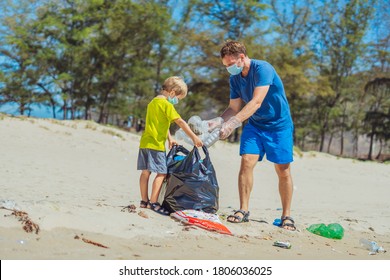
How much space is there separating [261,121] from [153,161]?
1170 mm

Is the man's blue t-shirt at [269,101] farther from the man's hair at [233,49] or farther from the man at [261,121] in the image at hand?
the man's hair at [233,49]

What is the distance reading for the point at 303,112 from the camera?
109ft

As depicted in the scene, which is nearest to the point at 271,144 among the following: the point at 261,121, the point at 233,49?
the point at 261,121

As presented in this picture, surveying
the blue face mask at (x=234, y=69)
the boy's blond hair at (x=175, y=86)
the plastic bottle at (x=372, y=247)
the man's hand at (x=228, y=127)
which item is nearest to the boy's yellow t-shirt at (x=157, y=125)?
the boy's blond hair at (x=175, y=86)

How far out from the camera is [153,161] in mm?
4801

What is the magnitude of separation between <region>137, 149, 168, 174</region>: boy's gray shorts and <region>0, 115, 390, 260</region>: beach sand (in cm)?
42

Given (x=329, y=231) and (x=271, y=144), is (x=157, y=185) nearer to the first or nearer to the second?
(x=271, y=144)

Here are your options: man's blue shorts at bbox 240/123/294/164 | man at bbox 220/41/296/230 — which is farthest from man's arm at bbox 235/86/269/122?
man's blue shorts at bbox 240/123/294/164

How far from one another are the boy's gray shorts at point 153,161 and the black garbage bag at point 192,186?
0.12 m

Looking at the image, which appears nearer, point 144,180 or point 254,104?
point 254,104

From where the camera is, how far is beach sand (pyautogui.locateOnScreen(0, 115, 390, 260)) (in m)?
3.67

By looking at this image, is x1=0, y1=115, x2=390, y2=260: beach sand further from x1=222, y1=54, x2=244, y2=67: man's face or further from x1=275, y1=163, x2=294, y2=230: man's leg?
x1=222, y1=54, x2=244, y2=67: man's face

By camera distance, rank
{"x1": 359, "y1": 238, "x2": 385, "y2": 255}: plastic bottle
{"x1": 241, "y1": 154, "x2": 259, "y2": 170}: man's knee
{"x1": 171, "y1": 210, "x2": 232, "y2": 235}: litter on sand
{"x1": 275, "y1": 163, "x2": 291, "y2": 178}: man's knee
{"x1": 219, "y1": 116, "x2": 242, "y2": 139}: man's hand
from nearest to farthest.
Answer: {"x1": 171, "y1": 210, "x2": 232, "y2": 235}: litter on sand < {"x1": 219, "y1": 116, "x2": 242, "y2": 139}: man's hand < {"x1": 359, "y1": 238, "x2": 385, "y2": 255}: plastic bottle < {"x1": 241, "y1": 154, "x2": 259, "y2": 170}: man's knee < {"x1": 275, "y1": 163, "x2": 291, "y2": 178}: man's knee
